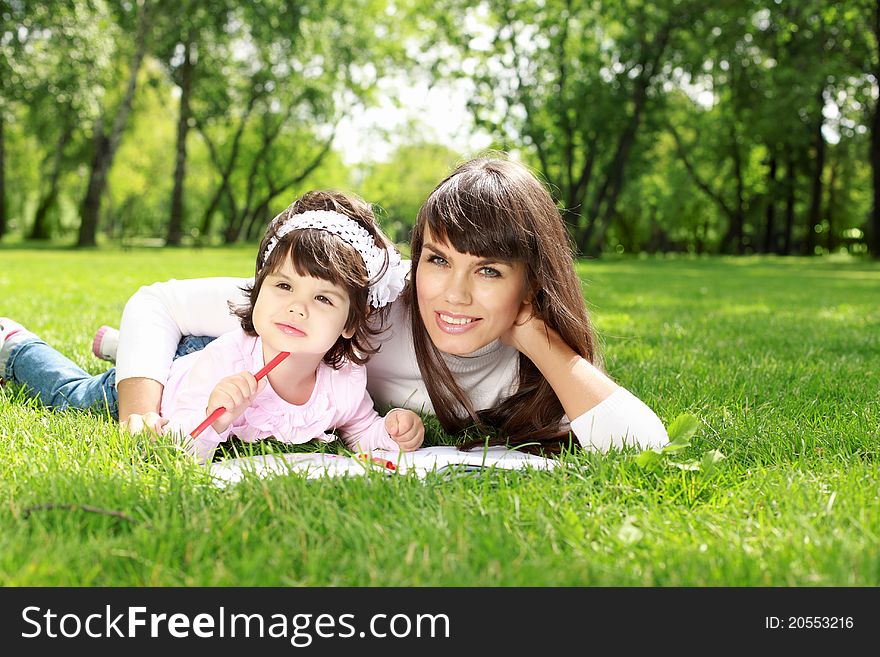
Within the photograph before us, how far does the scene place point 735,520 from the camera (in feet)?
6.88

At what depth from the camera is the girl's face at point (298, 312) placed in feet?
9.11

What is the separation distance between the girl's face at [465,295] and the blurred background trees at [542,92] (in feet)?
69.5

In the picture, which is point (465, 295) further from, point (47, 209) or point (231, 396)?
point (47, 209)

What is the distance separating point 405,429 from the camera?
9.66 feet

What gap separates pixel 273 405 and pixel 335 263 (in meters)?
0.58

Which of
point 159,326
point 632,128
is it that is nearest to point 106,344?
point 159,326

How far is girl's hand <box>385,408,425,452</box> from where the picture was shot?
2.94 metres

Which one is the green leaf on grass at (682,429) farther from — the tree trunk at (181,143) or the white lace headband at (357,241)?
the tree trunk at (181,143)

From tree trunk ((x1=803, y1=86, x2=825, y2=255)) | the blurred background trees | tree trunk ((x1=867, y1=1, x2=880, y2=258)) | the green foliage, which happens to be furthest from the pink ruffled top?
the green foliage

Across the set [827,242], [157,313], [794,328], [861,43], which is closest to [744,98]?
[861,43]

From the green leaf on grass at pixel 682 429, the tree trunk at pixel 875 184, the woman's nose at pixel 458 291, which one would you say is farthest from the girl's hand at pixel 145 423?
the tree trunk at pixel 875 184

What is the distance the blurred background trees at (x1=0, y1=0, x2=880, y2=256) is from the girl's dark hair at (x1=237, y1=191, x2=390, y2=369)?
2085 centimetres

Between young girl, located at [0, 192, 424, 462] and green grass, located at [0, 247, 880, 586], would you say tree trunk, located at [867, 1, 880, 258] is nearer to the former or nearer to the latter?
green grass, located at [0, 247, 880, 586]

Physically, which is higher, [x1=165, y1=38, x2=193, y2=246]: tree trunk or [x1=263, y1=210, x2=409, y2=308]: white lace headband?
[x1=165, y1=38, x2=193, y2=246]: tree trunk
